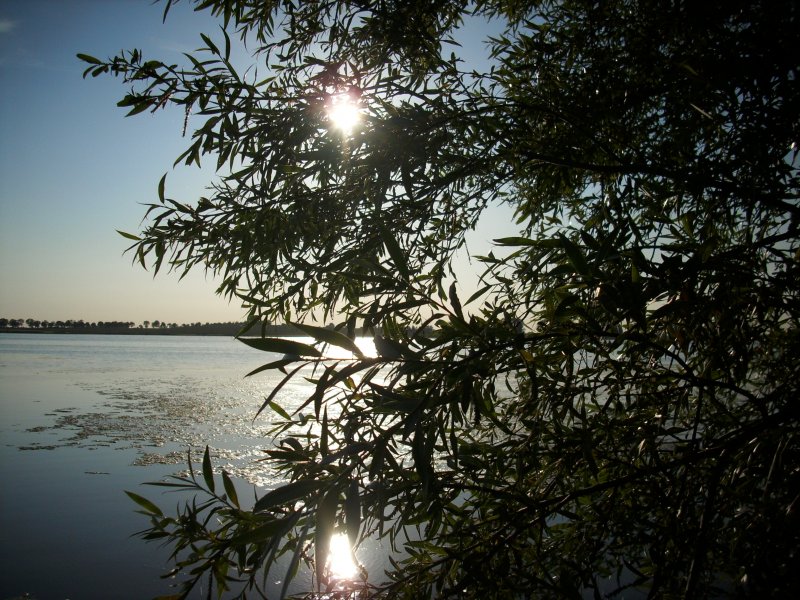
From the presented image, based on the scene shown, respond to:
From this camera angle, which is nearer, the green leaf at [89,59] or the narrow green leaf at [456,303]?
the narrow green leaf at [456,303]

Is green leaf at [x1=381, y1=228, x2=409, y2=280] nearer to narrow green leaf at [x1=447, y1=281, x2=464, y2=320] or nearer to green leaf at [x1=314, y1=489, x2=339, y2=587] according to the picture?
narrow green leaf at [x1=447, y1=281, x2=464, y2=320]

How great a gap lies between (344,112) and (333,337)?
1.51 meters

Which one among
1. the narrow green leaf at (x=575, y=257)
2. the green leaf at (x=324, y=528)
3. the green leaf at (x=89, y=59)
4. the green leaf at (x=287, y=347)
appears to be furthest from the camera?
the green leaf at (x=89, y=59)

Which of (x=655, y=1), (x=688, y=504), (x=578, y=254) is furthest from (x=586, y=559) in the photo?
(x=655, y=1)

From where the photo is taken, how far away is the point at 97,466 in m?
7.23

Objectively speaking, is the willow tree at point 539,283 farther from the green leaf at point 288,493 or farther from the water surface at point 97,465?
the water surface at point 97,465

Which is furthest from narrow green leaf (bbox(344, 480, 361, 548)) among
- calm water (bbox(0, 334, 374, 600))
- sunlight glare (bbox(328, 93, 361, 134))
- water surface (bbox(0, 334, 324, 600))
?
calm water (bbox(0, 334, 374, 600))

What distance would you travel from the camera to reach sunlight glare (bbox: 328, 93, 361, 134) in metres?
2.26

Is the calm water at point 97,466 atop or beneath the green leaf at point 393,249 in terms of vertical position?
beneath

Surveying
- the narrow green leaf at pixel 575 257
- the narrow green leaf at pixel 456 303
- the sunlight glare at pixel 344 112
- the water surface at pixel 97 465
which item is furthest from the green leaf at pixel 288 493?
the sunlight glare at pixel 344 112

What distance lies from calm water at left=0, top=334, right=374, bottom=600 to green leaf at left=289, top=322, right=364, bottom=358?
2013 millimetres

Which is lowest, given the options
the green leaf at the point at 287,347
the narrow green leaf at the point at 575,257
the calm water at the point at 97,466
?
the calm water at the point at 97,466

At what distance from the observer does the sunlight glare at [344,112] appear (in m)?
2.26

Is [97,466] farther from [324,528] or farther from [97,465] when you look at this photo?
[324,528]
